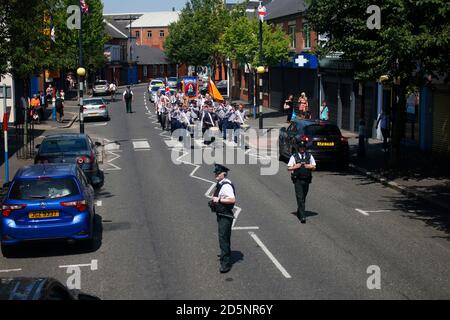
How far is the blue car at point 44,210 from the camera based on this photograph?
12.4 m

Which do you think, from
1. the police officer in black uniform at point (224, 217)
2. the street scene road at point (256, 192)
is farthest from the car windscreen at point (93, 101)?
the police officer in black uniform at point (224, 217)

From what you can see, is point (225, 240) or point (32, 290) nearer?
point (32, 290)

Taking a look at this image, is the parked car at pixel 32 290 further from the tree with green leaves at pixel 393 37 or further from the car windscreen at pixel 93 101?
the car windscreen at pixel 93 101

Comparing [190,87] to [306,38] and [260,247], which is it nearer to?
[306,38]

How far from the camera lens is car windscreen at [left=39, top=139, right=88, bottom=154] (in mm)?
19438

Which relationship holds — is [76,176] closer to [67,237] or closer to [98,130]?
[67,237]

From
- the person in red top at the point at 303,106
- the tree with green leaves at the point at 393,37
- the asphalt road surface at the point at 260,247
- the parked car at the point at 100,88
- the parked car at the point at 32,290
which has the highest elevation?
the tree with green leaves at the point at 393,37

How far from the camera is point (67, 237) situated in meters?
12.6

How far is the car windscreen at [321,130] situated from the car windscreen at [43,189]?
1193cm

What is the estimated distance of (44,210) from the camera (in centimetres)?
1240

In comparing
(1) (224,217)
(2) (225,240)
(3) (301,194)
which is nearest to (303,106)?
(3) (301,194)

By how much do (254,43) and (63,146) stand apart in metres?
24.6

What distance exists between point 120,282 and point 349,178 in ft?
41.2
